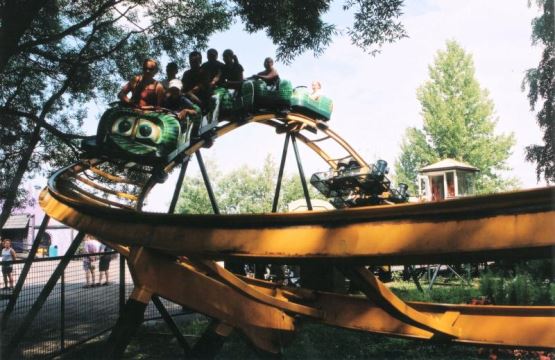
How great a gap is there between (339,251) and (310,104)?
23.2 ft

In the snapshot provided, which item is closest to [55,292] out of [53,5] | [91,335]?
[91,335]

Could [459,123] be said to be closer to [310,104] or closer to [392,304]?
[310,104]

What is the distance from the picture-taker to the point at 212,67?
6.80 meters

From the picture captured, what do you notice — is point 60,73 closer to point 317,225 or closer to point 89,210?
point 89,210

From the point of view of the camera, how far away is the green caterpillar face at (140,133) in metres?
4.99

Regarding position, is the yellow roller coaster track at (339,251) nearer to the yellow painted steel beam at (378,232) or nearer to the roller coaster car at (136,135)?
the yellow painted steel beam at (378,232)

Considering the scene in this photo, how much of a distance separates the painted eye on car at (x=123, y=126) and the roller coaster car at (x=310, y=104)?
3.90m

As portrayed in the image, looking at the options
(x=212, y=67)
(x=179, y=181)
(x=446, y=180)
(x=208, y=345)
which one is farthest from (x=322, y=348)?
(x=446, y=180)

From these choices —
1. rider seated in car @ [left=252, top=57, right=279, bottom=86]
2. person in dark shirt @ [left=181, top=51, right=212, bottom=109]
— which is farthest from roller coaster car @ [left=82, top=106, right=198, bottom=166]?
rider seated in car @ [left=252, top=57, right=279, bottom=86]

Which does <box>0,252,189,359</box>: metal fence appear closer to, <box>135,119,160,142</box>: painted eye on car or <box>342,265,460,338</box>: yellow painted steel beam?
<box>135,119,160,142</box>: painted eye on car

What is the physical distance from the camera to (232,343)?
573 cm

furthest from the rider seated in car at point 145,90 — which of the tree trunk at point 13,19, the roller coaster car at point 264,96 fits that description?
the roller coaster car at point 264,96

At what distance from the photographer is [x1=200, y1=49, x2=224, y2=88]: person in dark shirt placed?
674 centimetres

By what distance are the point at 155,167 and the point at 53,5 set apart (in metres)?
4.75
